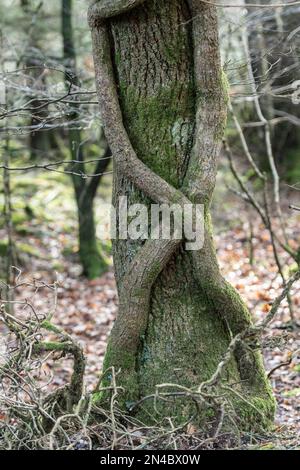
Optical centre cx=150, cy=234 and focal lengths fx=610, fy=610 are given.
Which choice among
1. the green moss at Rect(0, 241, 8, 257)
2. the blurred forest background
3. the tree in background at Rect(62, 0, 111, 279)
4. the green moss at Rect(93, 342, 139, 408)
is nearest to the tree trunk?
the green moss at Rect(93, 342, 139, 408)

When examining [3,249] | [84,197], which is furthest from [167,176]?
[3,249]

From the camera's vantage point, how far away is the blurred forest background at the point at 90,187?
20.3 feet

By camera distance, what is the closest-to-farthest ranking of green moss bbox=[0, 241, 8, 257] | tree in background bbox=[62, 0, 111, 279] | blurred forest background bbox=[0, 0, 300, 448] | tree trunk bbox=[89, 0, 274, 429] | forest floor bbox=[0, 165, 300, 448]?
tree trunk bbox=[89, 0, 274, 429] → blurred forest background bbox=[0, 0, 300, 448] → forest floor bbox=[0, 165, 300, 448] → tree in background bbox=[62, 0, 111, 279] → green moss bbox=[0, 241, 8, 257]

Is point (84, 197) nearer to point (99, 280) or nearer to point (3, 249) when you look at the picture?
point (99, 280)

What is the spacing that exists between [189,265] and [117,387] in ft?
3.49

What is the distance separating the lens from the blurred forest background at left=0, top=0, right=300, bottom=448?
6199 millimetres

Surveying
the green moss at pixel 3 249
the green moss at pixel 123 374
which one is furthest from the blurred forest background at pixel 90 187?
the green moss at pixel 123 374

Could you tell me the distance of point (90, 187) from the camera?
10695mm

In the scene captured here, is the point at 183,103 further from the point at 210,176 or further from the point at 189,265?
the point at 189,265

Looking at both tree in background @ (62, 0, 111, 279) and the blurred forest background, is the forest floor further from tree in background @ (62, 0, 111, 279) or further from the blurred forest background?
tree in background @ (62, 0, 111, 279)

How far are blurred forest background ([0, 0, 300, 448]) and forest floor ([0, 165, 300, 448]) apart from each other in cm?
2

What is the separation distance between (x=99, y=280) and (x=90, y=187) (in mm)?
1695

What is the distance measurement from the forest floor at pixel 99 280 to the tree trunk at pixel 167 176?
57 cm

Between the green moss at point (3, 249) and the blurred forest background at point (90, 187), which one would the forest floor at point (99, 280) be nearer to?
the blurred forest background at point (90, 187)
